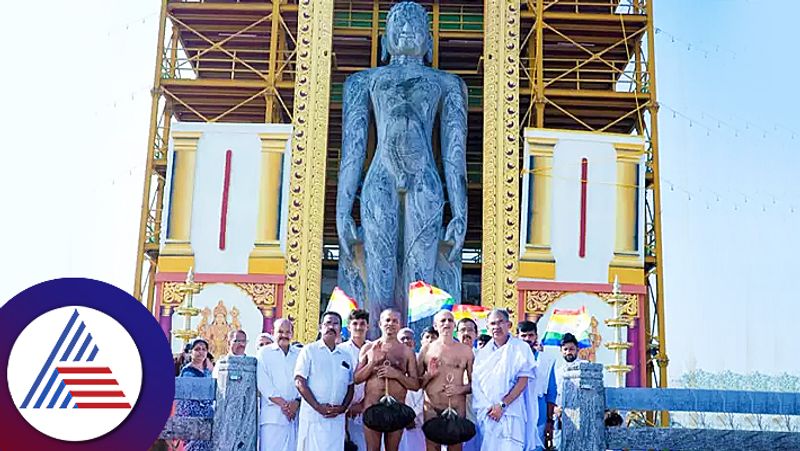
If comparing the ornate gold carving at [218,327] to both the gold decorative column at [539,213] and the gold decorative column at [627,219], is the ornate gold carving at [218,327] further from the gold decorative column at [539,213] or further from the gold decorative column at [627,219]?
the gold decorative column at [627,219]

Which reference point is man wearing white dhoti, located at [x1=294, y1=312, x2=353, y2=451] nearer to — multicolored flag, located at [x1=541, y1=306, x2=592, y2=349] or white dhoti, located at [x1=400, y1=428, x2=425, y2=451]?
white dhoti, located at [x1=400, y1=428, x2=425, y2=451]

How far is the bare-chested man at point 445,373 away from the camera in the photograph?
754 centimetres

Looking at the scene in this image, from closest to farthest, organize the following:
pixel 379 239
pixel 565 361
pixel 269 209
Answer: pixel 565 361, pixel 379 239, pixel 269 209

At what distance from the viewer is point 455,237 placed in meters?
13.2

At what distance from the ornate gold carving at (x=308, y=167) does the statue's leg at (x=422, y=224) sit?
1.65 m

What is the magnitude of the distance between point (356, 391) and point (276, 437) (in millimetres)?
702

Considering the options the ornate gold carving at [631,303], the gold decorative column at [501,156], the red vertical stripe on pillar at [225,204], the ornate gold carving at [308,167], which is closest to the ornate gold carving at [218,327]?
the ornate gold carving at [308,167]

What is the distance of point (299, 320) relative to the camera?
1388 centimetres

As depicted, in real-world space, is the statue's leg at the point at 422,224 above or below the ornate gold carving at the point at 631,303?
above

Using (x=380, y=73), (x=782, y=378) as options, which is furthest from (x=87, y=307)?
(x=782, y=378)

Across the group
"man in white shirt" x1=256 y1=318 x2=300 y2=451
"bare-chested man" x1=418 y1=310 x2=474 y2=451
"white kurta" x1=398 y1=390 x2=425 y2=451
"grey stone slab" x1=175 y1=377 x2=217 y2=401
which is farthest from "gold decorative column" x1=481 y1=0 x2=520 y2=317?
"grey stone slab" x1=175 y1=377 x2=217 y2=401

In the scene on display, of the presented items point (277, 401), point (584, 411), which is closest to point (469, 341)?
point (584, 411)

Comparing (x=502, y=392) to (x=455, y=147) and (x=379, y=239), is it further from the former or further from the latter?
(x=455, y=147)

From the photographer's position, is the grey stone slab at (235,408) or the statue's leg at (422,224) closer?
the grey stone slab at (235,408)
